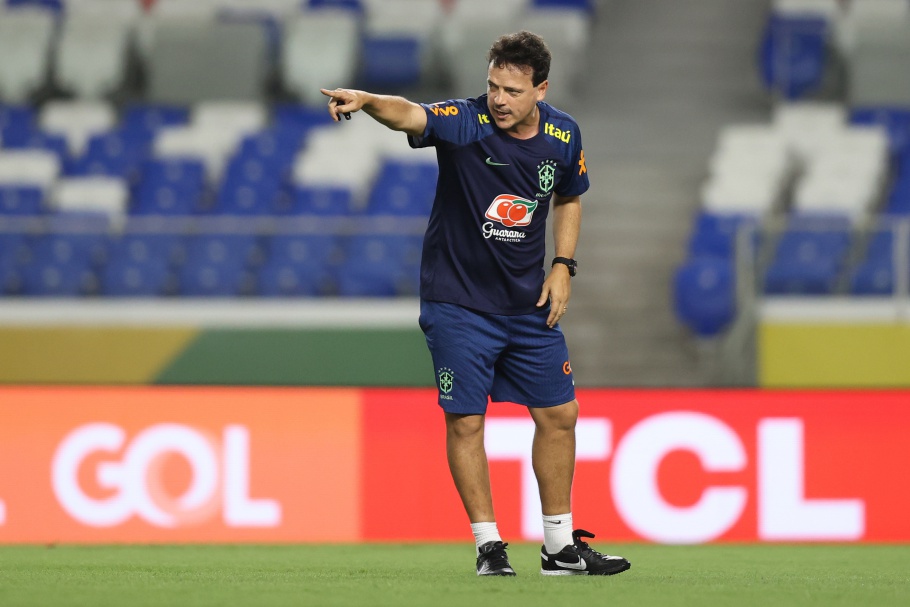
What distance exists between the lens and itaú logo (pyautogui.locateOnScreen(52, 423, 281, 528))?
6.98 metres

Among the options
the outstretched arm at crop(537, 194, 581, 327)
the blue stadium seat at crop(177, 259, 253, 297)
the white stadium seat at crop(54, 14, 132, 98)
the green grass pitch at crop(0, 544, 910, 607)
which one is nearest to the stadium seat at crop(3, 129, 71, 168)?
the white stadium seat at crop(54, 14, 132, 98)

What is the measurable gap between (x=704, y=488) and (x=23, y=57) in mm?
9897

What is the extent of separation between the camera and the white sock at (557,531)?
15.7ft

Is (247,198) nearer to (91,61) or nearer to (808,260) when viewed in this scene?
(91,61)

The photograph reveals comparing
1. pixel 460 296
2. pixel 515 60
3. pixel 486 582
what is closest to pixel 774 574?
pixel 486 582

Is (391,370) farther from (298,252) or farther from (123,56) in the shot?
(123,56)

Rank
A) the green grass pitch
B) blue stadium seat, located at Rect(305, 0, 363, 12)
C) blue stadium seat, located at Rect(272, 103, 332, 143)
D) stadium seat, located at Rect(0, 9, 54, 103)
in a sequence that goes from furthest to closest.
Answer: blue stadium seat, located at Rect(305, 0, 363, 12) → stadium seat, located at Rect(0, 9, 54, 103) → blue stadium seat, located at Rect(272, 103, 332, 143) → the green grass pitch

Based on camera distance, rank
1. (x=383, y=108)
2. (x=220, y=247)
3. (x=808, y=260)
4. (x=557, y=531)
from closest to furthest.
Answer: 1. (x=383, y=108)
2. (x=557, y=531)
3. (x=808, y=260)
4. (x=220, y=247)

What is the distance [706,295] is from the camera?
10.2m

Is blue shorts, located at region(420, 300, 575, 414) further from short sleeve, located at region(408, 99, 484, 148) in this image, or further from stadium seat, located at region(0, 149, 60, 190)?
stadium seat, located at region(0, 149, 60, 190)

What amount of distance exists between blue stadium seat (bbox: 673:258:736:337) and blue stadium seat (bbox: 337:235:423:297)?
6.52 ft

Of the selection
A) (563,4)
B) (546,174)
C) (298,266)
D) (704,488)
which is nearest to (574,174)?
(546,174)

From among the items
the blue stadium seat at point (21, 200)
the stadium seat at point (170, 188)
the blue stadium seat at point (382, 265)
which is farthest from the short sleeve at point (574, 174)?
the blue stadium seat at point (21, 200)

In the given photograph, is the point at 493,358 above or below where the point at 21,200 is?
below
